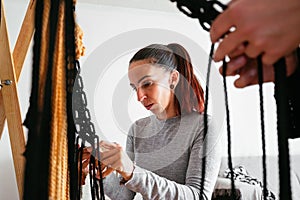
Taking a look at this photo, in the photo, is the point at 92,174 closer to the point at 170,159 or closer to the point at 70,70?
the point at 70,70

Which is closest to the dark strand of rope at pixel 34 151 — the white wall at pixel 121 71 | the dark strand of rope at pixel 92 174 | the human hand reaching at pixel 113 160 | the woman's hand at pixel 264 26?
the woman's hand at pixel 264 26

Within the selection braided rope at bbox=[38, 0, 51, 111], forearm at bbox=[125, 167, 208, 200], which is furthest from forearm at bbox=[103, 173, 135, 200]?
braided rope at bbox=[38, 0, 51, 111]

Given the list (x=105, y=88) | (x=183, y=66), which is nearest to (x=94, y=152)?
(x=183, y=66)

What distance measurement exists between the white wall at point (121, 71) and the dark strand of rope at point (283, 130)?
1838 mm

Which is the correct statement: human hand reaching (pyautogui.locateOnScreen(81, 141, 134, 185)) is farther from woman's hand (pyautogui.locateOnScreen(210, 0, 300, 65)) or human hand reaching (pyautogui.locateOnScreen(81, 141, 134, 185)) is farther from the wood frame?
woman's hand (pyautogui.locateOnScreen(210, 0, 300, 65))

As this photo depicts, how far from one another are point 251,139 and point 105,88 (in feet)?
3.25

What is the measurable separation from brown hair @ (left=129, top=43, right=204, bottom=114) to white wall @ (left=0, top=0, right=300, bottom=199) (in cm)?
94

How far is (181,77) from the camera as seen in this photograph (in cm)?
129

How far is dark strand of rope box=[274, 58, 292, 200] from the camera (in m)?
0.37

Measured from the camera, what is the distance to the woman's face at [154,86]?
1.26m

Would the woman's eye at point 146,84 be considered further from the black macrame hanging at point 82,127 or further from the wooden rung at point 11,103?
the black macrame hanging at point 82,127

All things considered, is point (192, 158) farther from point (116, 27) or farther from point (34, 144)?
point (116, 27)

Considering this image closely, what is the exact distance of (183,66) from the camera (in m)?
1.30

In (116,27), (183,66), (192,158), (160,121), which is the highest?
(116,27)
